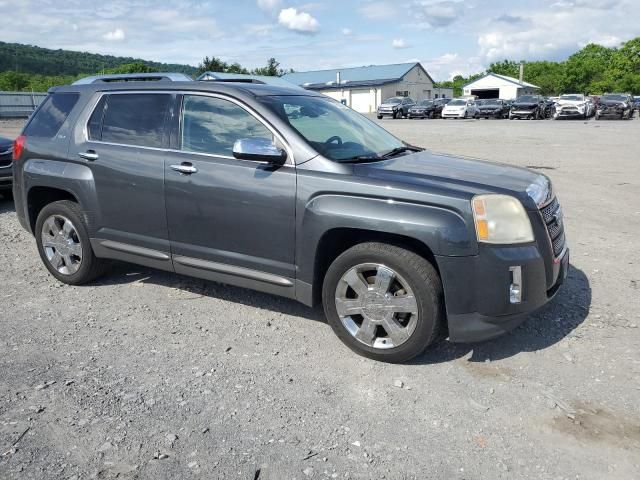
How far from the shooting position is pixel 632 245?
6.25 meters

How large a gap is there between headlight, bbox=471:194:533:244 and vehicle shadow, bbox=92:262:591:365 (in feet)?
3.07

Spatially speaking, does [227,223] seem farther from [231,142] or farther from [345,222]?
[345,222]

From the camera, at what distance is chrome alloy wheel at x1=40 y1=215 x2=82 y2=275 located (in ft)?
16.8

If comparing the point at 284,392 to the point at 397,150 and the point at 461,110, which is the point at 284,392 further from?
the point at 461,110

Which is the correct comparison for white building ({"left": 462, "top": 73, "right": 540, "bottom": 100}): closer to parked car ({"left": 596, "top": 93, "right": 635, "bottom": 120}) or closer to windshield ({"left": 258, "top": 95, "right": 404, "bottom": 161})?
parked car ({"left": 596, "top": 93, "right": 635, "bottom": 120})

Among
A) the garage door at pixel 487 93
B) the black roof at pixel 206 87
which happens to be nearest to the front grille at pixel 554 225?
the black roof at pixel 206 87

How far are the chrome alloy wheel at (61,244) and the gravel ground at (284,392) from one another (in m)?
0.25

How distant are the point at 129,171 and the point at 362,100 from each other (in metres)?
63.8

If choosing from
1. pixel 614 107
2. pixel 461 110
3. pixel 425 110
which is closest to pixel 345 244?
pixel 614 107

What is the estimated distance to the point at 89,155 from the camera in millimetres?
4750

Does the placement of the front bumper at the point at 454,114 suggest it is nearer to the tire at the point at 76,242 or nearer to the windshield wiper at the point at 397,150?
the windshield wiper at the point at 397,150

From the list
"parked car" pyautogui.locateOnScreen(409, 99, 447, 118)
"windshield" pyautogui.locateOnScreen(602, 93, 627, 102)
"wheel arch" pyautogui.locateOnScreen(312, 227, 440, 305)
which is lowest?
"wheel arch" pyautogui.locateOnScreen(312, 227, 440, 305)

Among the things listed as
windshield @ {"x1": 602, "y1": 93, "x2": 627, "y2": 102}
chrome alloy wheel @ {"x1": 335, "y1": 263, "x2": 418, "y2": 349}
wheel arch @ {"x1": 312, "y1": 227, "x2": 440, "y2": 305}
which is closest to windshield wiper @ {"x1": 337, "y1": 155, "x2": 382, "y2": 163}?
wheel arch @ {"x1": 312, "y1": 227, "x2": 440, "y2": 305}

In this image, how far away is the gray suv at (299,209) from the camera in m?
3.43
